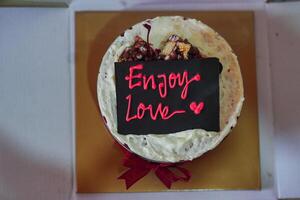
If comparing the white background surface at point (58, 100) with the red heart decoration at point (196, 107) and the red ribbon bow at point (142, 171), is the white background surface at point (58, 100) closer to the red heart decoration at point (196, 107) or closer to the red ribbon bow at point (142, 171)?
the red ribbon bow at point (142, 171)

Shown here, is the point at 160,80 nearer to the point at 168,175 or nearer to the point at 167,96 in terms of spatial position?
the point at 167,96

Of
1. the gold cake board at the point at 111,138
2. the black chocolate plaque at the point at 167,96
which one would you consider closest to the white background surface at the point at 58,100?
the gold cake board at the point at 111,138

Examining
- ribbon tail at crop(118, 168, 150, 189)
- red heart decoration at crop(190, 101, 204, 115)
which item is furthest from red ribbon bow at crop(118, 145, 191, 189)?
red heart decoration at crop(190, 101, 204, 115)

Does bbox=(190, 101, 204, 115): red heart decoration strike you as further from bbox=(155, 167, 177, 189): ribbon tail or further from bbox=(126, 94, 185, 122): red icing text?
bbox=(155, 167, 177, 189): ribbon tail

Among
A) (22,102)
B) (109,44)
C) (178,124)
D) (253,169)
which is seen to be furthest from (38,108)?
(253,169)

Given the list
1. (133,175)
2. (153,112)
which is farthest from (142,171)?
(153,112)

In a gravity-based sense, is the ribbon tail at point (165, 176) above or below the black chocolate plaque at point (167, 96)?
below

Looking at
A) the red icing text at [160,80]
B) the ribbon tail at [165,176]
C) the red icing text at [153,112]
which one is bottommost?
the ribbon tail at [165,176]
